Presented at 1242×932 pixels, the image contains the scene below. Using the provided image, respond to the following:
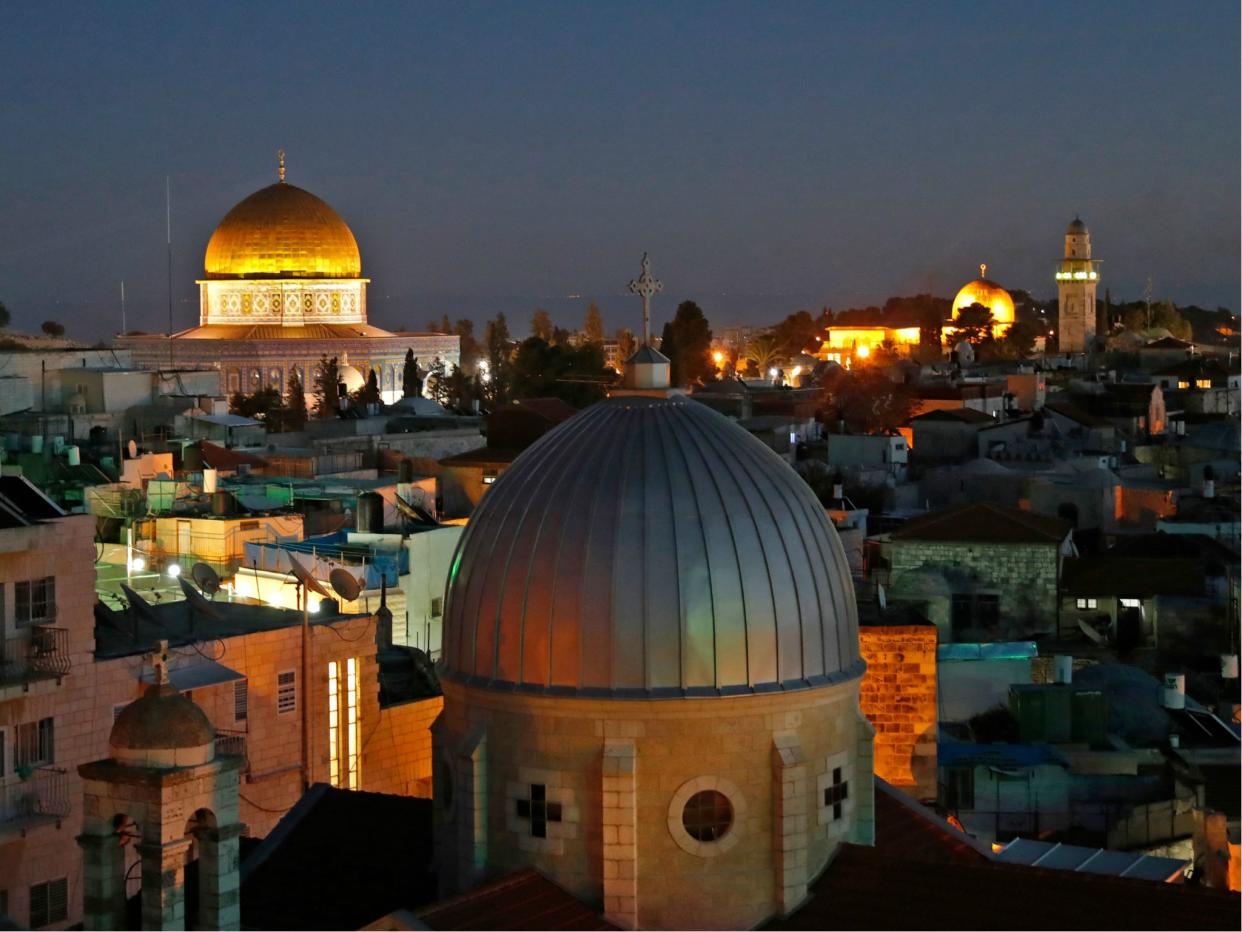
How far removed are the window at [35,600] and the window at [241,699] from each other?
2.32m

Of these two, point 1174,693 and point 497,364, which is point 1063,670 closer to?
point 1174,693

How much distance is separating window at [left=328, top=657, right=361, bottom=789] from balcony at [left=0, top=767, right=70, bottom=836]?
12.0ft

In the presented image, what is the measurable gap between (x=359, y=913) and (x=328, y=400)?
200 ft

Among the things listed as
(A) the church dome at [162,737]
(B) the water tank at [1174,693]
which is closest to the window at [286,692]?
(A) the church dome at [162,737]

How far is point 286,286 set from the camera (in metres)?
94.6

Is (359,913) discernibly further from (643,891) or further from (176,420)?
(176,420)

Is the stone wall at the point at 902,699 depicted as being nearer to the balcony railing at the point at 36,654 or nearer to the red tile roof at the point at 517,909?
the red tile roof at the point at 517,909

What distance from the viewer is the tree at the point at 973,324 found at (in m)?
114

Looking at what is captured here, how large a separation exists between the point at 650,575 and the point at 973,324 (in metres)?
102

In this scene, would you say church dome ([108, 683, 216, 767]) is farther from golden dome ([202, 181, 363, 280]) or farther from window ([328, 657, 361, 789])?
golden dome ([202, 181, 363, 280])

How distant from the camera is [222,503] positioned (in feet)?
96.6

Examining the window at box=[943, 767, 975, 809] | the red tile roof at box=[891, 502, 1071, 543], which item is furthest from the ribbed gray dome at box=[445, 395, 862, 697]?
the red tile roof at box=[891, 502, 1071, 543]

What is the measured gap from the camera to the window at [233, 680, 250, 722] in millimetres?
21641

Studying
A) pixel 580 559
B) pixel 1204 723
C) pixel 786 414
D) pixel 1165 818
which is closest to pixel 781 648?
pixel 580 559
